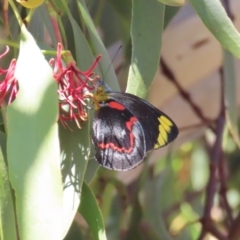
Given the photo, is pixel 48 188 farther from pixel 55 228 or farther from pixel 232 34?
pixel 232 34

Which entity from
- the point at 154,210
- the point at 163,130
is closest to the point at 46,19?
the point at 163,130

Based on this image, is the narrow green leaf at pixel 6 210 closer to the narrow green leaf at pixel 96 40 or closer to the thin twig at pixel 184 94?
the narrow green leaf at pixel 96 40

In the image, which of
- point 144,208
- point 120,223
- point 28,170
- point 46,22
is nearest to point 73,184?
point 28,170

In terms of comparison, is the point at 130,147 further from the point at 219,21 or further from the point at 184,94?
the point at 184,94

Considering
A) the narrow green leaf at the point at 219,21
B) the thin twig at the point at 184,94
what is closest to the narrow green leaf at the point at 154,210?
the thin twig at the point at 184,94

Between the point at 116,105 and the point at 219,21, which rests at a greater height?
the point at 219,21

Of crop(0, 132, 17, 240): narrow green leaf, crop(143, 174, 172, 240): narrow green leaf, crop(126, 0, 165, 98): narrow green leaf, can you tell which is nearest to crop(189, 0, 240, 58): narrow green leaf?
crop(126, 0, 165, 98): narrow green leaf
